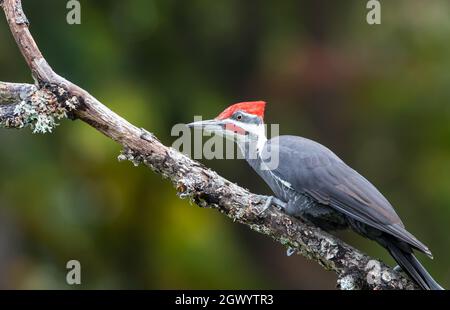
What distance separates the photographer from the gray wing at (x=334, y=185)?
5434mm

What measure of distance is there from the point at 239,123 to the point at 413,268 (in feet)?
6.01

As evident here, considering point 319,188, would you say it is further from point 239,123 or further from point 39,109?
point 39,109

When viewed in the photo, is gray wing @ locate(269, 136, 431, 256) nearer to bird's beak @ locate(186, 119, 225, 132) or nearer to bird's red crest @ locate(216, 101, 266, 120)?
bird's red crest @ locate(216, 101, 266, 120)

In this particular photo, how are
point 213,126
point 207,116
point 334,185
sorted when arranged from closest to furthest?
1. point 334,185
2. point 213,126
3. point 207,116

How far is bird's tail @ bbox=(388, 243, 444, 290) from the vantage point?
5.27 metres

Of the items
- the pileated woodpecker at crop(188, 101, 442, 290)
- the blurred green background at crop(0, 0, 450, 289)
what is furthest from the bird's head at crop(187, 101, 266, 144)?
the blurred green background at crop(0, 0, 450, 289)

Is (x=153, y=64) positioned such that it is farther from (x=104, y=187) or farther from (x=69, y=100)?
(x=69, y=100)

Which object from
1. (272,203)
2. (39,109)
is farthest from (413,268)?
(39,109)

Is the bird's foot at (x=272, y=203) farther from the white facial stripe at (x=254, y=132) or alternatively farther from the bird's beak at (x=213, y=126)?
the bird's beak at (x=213, y=126)

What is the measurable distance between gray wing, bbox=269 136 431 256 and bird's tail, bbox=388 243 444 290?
0.45 feet

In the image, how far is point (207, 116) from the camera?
1027 cm

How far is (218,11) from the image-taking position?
10.8m

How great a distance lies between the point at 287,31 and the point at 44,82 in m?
5.97

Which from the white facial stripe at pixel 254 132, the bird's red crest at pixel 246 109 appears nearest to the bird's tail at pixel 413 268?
the white facial stripe at pixel 254 132
